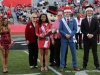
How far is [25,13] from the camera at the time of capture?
1097 inches

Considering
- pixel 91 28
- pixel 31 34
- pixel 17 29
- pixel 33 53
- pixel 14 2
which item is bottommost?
pixel 17 29

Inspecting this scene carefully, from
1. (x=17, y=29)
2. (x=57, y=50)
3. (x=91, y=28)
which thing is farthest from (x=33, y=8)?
(x=91, y=28)

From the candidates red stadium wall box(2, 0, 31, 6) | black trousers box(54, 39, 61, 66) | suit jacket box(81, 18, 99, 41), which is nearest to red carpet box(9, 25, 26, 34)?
red stadium wall box(2, 0, 31, 6)

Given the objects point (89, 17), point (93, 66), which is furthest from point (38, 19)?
point (93, 66)

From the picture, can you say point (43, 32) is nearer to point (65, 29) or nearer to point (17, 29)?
point (65, 29)

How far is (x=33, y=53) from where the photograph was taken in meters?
9.04

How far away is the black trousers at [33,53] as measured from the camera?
8.93 meters

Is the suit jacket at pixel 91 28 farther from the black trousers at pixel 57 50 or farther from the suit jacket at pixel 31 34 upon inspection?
the suit jacket at pixel 31 34

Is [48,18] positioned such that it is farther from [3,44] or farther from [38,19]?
[3,44]

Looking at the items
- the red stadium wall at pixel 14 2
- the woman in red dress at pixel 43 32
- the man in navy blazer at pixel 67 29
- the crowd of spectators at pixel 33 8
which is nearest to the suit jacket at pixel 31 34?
the woman in red dress at pixel 43 32

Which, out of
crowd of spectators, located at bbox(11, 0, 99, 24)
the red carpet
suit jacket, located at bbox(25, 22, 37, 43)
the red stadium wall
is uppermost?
the red stadium wall

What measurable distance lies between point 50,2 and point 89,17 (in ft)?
77.9

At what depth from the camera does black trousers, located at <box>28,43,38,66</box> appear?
29.3 feet

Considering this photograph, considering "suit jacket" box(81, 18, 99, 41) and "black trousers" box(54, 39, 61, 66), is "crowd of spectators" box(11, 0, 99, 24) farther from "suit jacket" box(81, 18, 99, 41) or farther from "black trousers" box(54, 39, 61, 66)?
"suit jacket" box(81, 18, 99, 41)
